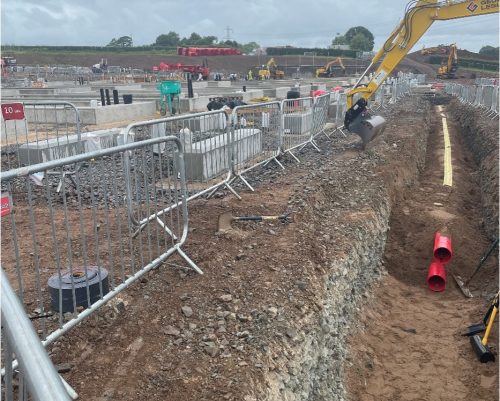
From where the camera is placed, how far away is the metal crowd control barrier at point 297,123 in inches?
427

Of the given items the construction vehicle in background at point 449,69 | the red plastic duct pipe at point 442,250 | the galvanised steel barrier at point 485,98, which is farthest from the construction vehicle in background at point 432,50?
the red plastic duct pipe at point 442,250

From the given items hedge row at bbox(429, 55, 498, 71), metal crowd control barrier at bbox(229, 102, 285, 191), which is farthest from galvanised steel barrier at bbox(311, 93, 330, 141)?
hedge row at bbox(429, 55, 498, 71)

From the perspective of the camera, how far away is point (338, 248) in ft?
20.2

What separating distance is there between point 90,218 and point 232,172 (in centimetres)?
234

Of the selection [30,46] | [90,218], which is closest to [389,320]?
[90,218]

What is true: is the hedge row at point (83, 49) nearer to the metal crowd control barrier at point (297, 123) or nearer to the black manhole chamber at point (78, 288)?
the metal crowd control barrier at point (297, 123)

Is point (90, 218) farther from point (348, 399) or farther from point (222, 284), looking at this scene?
point (348, 399)

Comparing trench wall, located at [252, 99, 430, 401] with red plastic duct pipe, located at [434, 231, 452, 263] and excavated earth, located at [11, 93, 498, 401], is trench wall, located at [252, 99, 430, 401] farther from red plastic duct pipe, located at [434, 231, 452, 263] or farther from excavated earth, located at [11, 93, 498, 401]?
red plastic duct pipe, located at [434, 231, 452, 263]

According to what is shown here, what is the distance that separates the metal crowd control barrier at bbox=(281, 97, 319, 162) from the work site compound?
0.05 meters

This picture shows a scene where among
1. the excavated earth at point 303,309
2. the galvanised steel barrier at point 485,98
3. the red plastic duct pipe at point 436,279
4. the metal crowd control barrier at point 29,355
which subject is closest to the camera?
the metal crowd control barrier at point 29,355

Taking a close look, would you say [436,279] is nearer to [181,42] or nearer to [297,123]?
[297,123]

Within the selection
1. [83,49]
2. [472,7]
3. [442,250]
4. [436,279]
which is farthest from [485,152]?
[83,49]

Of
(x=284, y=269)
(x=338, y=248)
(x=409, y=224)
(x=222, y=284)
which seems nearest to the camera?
(x=222, y=284)

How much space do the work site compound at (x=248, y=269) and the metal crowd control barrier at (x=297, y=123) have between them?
53mm
